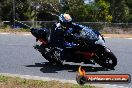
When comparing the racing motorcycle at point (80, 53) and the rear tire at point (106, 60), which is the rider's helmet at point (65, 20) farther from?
the rear tire at point (106, 60)

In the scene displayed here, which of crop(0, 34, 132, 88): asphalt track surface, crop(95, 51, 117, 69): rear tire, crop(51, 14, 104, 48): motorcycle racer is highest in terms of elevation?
crop(51, 14, 104, 48): motorcycle racer

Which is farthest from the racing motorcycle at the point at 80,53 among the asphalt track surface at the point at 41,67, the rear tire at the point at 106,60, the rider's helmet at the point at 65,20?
the rider's helmet at the point at 65,20

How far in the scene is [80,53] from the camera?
11719 millimetres

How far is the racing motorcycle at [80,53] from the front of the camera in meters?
11.5

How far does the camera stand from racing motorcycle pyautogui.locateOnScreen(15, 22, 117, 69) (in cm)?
1152

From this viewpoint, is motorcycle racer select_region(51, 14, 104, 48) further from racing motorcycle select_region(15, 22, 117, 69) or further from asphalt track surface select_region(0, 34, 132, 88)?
asphalt track surface select_region(0, 34, 132, 88)

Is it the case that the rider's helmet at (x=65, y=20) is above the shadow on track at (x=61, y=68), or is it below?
above

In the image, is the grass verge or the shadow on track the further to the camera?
the shadow on track

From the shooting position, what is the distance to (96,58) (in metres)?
11.7

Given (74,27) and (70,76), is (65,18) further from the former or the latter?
(70,76)

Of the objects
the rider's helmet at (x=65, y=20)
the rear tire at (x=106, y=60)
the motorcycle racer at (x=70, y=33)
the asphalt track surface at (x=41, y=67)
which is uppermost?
the rider's helmet at (x=65, y=20)

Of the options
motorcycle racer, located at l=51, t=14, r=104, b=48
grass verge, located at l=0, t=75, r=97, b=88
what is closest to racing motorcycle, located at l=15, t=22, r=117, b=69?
motorcycle racer, located at l=51, t=14, r=104, b=48

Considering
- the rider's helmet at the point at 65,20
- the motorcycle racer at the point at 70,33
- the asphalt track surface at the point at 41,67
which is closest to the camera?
the asphalt track surface at the point at 41,67

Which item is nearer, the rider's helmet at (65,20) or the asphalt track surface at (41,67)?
the asphalt track surface at (41,67)
